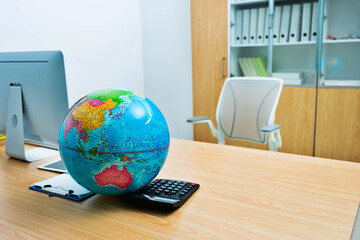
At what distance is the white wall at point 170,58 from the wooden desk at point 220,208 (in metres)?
2.73

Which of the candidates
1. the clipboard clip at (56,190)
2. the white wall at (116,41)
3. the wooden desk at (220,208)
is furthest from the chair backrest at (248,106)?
the white wall at (116,41)

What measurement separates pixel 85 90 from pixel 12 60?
2059 mm

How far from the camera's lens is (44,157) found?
1437 millimetres

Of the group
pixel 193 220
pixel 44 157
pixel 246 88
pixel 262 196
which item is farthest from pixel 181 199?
pixel 246 88

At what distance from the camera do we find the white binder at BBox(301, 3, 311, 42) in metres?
3.01

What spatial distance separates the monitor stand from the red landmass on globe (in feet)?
2.13

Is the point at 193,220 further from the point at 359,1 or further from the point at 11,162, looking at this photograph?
the point at 359,1

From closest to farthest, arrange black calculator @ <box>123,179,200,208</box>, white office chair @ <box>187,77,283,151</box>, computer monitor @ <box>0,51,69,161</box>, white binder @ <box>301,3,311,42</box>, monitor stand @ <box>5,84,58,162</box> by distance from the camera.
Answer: black calculator @ <box>123,179,200,208</box> < computer monitor @ <box>0,51,69,161</box> < monitor stand @ <box>5,84,58,162</box> < white office chair @ <box>187,77,283,151</box> < white binder @ <box>301,3,311,42</box>

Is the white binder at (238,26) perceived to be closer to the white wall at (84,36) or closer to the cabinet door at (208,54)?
the cabinet door at (208,54)

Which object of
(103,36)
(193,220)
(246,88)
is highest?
(103,36)

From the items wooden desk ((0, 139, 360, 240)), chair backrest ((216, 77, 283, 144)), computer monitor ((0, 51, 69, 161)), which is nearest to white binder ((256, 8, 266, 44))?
chair backrest ((216, 77, 283, 144))

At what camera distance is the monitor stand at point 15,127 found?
1.33m

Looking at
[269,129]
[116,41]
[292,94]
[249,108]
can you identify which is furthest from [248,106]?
[116,41]

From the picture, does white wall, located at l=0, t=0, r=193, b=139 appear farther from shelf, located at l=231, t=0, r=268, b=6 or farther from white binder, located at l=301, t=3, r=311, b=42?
white binder, located at l=301, t=3, r=311, b=42
